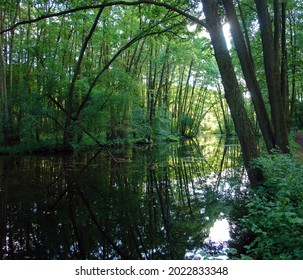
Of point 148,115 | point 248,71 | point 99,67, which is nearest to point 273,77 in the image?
point 248,71

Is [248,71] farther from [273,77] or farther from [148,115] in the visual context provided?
[148,115]

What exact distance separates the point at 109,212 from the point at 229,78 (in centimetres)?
373

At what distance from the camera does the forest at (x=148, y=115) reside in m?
3.99

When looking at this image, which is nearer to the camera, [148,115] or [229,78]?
[229,78]

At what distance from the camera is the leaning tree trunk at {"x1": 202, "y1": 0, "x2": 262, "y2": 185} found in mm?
5473

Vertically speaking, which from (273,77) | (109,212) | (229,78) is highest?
(273,77)

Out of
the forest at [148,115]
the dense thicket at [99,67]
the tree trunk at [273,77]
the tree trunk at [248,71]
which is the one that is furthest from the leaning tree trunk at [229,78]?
the tree trunk at [273,77]

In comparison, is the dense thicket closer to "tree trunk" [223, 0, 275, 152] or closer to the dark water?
"tree trunk" [223, 0, 275, 152]

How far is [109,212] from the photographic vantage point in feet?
17.2

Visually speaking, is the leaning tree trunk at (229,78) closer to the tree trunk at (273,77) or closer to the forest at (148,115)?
the forest at (148,115)

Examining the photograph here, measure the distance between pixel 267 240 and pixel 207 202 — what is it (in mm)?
2950

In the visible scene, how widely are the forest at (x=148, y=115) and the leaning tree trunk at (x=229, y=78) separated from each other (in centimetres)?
2

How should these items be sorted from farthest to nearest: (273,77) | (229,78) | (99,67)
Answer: (99,67), (273,77), (229,78)

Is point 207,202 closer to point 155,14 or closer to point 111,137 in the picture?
point 155,14
